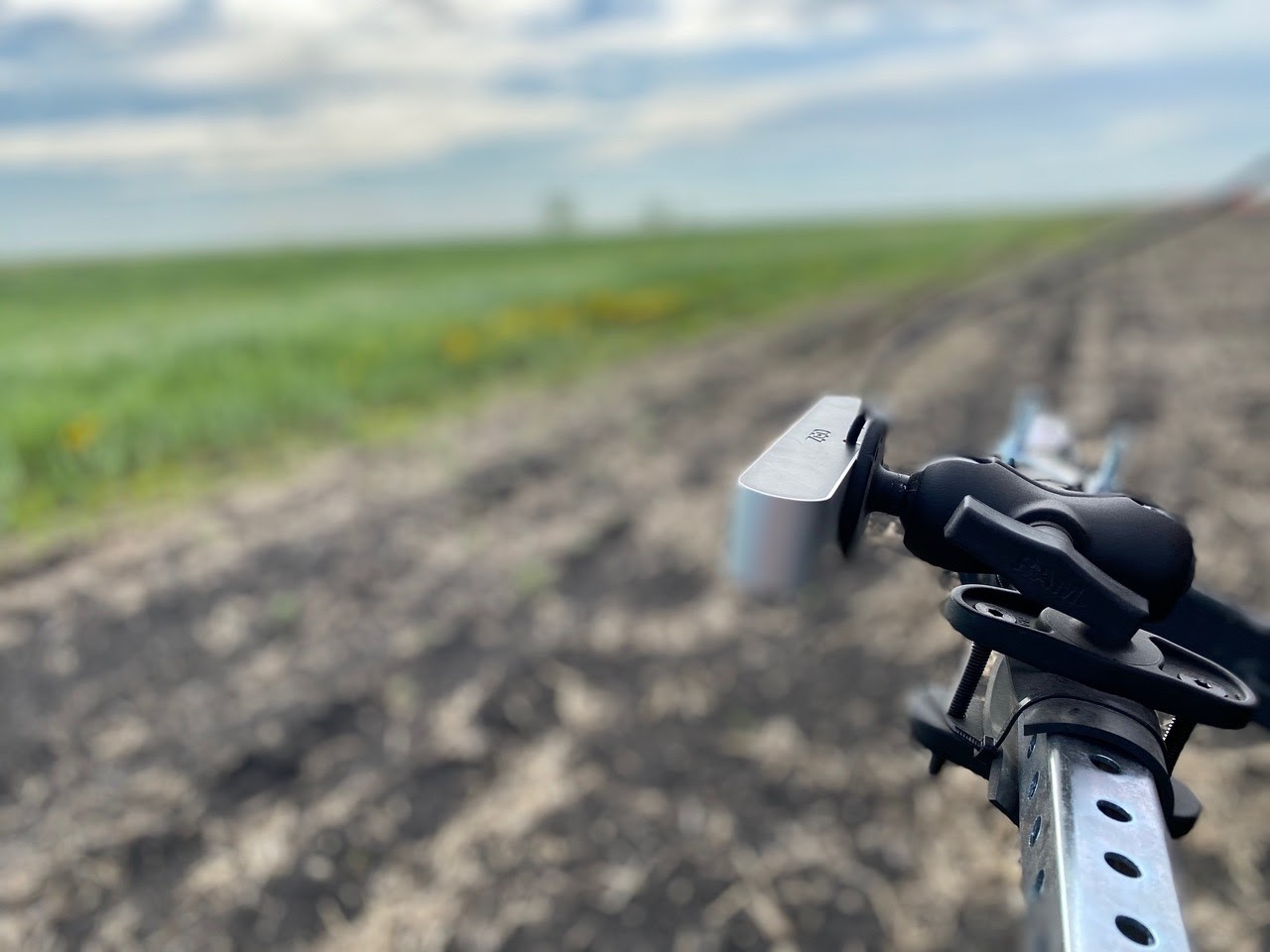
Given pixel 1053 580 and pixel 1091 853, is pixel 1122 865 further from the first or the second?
pixel 1053 580

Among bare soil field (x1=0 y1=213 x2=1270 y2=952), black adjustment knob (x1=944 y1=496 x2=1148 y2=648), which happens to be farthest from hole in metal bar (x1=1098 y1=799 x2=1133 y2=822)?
bare soil field (x1=0 y1=213 x2=1270 y2=952)

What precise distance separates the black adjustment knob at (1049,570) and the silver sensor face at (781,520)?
122 millimetres

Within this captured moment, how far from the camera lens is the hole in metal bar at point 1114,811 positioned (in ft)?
1.94

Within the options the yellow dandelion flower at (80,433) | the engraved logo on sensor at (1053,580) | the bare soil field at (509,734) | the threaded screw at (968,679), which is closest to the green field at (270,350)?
the yellow dandelion flower at (80,433)

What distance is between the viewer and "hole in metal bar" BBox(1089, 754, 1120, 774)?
646mm

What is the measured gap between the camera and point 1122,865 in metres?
0.55

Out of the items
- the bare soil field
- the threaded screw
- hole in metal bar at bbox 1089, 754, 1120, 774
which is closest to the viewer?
hole in metal bar at bbox 1089, 754, 1120, 774

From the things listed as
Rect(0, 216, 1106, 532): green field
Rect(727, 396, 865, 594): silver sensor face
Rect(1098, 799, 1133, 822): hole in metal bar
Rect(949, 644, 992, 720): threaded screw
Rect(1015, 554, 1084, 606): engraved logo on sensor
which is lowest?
Rect(0, 216, 1106, 532): green field

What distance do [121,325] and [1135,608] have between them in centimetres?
1340

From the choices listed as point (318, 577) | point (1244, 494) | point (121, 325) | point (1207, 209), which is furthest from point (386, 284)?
point (1207, 209)

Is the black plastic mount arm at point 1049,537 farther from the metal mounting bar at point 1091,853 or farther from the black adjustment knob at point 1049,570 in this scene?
the metal mounting bar at point 1091,853

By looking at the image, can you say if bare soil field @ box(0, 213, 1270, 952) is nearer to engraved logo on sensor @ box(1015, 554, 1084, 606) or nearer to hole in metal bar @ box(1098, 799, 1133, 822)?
engraved logo on sensor @ box(1015, 554, 1084, 606)

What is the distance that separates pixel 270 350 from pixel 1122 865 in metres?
9.75

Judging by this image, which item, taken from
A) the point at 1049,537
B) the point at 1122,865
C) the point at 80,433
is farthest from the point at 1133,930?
the point at 80,433
